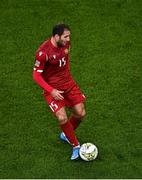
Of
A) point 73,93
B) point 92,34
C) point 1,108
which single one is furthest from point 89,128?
point 92,34

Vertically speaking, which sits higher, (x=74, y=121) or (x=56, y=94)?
(x=56, y=94)

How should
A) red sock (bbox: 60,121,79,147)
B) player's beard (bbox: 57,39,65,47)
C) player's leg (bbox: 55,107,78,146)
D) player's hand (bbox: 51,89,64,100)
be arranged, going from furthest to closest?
red sock (bbox: 60,121,79,147)
player's leg (bbox: 55,107,78,146)
player's beard (bbox: 57,39,65,47)
player's hand (bbox: 51,89,64,100)

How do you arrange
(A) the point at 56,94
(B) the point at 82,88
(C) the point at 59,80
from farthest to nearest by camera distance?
(B) the point at 82,88 < (C) the point at 59,80 < (A) the point at 56,94

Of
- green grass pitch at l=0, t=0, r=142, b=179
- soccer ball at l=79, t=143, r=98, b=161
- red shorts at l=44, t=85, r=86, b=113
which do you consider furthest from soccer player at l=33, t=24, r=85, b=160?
green grass pitch at l=0, t=0, r=142, b=179

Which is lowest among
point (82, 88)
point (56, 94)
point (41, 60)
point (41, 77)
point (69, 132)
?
point (69, 132)

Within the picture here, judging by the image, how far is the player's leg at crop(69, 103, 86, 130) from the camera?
7.67 m

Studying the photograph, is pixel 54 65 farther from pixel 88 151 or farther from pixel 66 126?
pixel 88 151

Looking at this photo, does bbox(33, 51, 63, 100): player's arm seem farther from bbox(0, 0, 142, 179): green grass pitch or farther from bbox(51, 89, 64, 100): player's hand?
bbox(0, 0, 142, 179): green grass pitch

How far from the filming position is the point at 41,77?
7352 millimetres

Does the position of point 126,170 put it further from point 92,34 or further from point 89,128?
point 92,34

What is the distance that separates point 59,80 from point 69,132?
2.45 ft

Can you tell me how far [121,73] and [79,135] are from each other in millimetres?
1864

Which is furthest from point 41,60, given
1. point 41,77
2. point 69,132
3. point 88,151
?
point 88,151

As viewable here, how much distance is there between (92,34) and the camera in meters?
10.9
